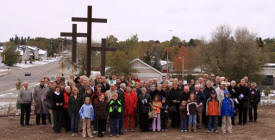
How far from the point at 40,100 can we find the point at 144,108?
394 cm

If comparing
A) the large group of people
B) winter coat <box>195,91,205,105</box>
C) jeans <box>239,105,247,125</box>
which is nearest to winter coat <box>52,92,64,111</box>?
the large group of people

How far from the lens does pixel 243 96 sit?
467 inches

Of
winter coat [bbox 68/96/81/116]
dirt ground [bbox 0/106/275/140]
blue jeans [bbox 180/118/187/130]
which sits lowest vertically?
dirt ground [bbox 0/106/275/140]

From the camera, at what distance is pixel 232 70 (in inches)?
1358

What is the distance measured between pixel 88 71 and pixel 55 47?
13204 centimetres

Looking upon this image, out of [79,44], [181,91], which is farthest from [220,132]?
[79,44]

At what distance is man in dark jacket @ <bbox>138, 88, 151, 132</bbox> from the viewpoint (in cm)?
1038

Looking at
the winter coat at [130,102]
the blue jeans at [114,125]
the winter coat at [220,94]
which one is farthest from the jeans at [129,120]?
the winter coat at [220,94]

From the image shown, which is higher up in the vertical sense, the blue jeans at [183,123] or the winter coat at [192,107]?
the winter coat at [192,107]

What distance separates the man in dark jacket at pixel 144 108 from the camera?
10383mm

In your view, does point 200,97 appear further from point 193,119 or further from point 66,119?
point 66,119

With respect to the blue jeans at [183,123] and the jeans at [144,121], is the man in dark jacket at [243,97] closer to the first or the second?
the blue jeans at [183,123]

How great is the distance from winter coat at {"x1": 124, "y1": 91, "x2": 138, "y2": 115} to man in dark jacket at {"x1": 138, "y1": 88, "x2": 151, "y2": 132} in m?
0.18

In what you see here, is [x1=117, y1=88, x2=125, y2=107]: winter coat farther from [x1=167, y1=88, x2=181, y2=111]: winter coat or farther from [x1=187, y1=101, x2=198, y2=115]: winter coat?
[x1=187, y1=101, x2=198, y2=115]: winter coat
